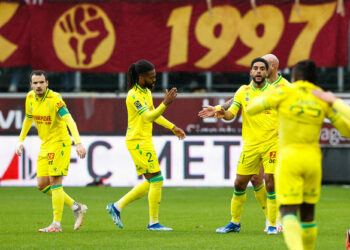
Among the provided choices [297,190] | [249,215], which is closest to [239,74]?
[249,215]

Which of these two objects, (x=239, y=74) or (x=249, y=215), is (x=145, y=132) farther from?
(x=239, y=74)

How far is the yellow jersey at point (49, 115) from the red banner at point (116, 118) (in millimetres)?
8190

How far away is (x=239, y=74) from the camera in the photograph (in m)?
20.9

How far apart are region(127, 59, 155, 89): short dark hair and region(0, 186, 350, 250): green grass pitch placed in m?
2.02

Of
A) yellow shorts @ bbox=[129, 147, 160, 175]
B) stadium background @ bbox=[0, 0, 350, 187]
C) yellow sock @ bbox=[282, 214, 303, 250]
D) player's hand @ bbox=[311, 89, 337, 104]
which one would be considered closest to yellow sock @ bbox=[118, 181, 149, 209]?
yellow shorts @ bbox=[129, 147, 160, 175]

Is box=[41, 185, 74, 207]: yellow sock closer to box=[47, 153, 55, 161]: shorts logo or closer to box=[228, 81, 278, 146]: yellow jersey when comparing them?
box=[47, 153, 55, 161]: shorts logo

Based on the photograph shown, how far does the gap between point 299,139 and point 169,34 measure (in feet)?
43.7

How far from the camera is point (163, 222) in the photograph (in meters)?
12.6

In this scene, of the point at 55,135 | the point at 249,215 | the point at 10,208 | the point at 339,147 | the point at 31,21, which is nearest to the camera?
the point at 55,135

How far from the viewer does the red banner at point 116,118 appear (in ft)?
64.3

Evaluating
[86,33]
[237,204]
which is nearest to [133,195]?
[237,204]

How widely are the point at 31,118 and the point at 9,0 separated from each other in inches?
388

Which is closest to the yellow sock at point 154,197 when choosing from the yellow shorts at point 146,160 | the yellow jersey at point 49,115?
the yellow shorts at point 146,160

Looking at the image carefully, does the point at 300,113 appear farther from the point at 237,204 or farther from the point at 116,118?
the point at 116,118
